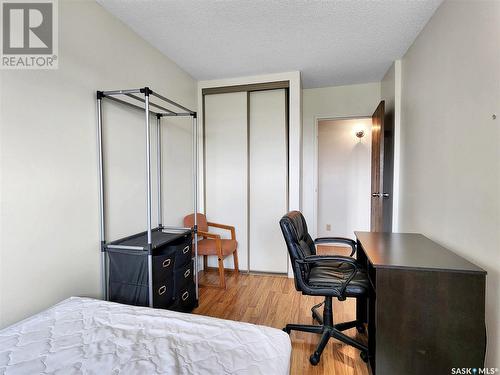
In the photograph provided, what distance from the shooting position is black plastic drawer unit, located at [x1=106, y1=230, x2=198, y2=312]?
1828 millimetres

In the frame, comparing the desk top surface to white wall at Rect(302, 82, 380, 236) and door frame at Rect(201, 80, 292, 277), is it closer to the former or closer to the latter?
door frame at Rect(201, 80, 292, 277)

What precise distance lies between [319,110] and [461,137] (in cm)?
234

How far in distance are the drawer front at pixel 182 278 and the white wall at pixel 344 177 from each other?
3071 millimetres

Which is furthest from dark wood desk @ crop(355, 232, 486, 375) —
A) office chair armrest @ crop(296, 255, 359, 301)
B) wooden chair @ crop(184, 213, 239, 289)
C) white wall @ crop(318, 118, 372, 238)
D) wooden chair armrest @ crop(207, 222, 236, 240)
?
white wall @ crop(318, 118, 372, 238)

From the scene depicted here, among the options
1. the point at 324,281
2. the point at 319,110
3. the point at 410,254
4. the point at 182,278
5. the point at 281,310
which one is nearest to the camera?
the point at 410,254

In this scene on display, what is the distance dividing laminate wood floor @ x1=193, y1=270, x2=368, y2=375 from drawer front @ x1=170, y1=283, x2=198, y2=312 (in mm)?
83

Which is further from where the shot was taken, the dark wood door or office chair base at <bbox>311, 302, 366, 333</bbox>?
the dark wood door

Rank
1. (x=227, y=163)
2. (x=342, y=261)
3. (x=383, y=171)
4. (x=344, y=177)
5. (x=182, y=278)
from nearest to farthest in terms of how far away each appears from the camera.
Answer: (x=342, y=261) < (x=182, y=278) < (x=383, y=171) < (x=227, y=163) < (x=344, y=177)

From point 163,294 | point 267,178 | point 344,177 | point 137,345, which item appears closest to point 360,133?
point 344,177

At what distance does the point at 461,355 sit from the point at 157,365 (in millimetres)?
1419

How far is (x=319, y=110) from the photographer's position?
3.79 meters

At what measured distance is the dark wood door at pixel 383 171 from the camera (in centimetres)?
279

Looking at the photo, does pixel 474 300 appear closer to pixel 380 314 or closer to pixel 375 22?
pixel 380 314

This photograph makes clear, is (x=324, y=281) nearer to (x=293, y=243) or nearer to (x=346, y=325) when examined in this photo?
(x=293, y=243)
